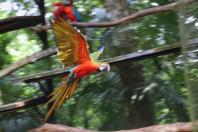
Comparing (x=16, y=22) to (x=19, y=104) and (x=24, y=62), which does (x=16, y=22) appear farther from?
(x=19, y=104)

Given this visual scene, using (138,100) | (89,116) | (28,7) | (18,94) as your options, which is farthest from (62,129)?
(28,7)

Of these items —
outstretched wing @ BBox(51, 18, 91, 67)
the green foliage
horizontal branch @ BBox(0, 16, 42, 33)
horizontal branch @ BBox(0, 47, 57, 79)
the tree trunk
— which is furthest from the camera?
the green foliage

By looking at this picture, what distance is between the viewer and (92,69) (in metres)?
1.46

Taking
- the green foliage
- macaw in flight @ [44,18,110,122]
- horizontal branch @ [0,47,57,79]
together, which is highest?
macaw in flight @ [44,18,110,122]

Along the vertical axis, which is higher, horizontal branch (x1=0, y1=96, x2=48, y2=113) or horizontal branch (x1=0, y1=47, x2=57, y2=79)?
horizontal branch (x1=0, y1=47, x2=57, y2=79)

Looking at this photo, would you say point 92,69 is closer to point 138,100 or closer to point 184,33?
point 184,33

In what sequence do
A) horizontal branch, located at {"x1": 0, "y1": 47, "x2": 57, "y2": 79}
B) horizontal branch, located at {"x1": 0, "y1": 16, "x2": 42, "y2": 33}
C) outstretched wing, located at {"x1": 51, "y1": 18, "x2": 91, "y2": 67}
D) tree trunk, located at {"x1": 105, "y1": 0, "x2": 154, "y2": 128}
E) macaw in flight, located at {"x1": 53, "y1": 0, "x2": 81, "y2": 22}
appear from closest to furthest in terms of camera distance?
outstretched wing, located at {"x1": 51, "y1": 18, "x2": 91, "y2": 67} < horizontal branch, located at {"x1": 0, "y1": 16, "x2": 42, "y2": 33} < horizontal branch, located at {"x1": 0, "y1": 47, "x2": 57, "y2": 79} < tree trunk, located at {"x1": 105, "y1": 0, "x2": 154, "y2": 128} < macaw in flight, located at {"x1": 53, "y1": 0, "x2": 81, "y2": 22}

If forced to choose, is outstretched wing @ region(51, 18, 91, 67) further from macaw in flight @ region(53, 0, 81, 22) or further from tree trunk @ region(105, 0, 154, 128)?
macaw in flight @ region(53, 0, 81, 22)

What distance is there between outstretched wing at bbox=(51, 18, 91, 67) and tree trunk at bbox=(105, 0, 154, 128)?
0.81 metres

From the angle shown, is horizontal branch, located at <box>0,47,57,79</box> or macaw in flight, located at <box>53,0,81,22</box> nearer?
horizontal branch, located at <box>0,47,57,79</box>

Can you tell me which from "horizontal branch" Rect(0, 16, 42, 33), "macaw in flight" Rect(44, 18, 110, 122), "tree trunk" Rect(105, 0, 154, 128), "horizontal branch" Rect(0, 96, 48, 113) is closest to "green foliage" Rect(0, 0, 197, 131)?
"tree trunk" Rect(105, 0, 154, 128)

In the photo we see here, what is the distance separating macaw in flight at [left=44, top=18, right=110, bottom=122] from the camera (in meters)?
1.39

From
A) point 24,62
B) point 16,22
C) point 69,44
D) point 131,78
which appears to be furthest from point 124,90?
point 69,44

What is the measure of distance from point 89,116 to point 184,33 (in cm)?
195
